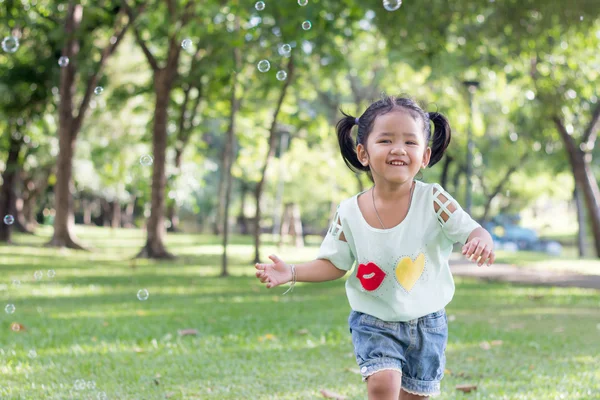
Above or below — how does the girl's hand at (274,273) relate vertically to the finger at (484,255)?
below

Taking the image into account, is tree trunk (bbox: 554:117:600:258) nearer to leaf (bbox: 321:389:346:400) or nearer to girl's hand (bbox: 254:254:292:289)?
leaf (bbox: 321:389:346:400)

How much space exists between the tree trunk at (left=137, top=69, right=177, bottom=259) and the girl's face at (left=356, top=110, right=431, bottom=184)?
1517 cm

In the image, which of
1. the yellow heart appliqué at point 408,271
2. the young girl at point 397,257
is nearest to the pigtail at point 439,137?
the young girl at point 397,257

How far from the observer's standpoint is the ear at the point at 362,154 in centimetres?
345

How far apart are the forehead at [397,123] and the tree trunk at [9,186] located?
21827mm

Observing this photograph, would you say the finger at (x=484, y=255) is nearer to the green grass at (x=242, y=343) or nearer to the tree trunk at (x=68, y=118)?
the green grass at (x=242, y=343)

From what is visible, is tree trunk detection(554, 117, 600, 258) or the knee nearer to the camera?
the knee

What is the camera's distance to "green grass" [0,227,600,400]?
4898mm

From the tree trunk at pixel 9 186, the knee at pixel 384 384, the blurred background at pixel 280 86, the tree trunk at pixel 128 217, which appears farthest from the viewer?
the tree trunk at pixel 128 217

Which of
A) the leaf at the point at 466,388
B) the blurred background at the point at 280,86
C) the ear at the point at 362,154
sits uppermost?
the blurred background at the point at 280,86

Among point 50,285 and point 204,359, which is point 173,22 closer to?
point 50,285

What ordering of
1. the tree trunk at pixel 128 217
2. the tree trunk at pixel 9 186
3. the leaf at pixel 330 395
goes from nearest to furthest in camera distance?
the leaf at pixel 330 395, the tree trunk at pixel 9 186, the tree trunk at pixel 128 217

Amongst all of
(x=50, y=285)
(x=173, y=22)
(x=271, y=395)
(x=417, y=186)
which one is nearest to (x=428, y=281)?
(x=417, y=186)

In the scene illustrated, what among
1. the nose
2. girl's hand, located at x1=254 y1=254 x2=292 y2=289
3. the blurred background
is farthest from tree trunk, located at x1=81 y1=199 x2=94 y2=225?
the nose
